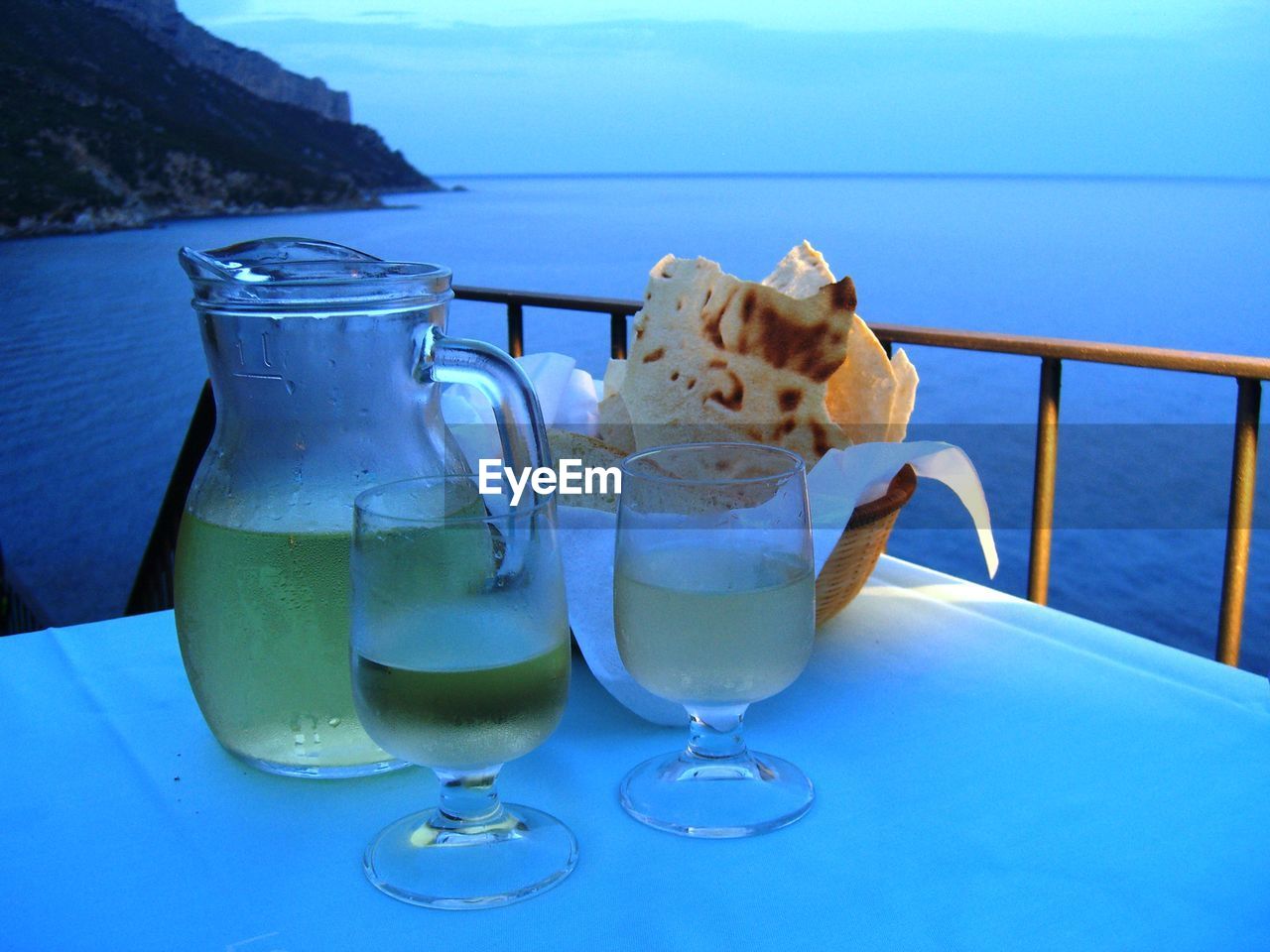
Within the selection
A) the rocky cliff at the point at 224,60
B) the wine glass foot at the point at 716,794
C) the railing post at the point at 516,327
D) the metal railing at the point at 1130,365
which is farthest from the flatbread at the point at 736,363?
the rocky cliff at the point at 224,60

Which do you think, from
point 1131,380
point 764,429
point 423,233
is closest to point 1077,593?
point 1131,380

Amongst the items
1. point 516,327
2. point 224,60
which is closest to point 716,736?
point 516,327

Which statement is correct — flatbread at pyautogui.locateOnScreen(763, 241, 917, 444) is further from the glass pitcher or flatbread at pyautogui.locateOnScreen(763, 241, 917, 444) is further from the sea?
the sea

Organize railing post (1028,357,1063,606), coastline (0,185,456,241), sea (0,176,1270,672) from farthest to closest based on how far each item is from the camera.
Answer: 1. coastline (0,185,456,241)
2. sea (0,176,1270,672)
3. railing post (1028,357,1063,606)

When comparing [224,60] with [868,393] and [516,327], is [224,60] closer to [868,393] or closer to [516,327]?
[516,327]

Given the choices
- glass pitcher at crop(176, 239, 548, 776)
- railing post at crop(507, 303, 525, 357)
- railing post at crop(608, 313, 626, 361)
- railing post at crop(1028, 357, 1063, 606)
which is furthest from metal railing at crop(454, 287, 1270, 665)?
glass pitcher at crop(176, 239, 548, 776)

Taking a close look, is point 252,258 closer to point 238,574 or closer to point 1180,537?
point 238,574
